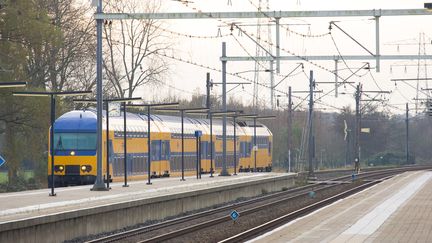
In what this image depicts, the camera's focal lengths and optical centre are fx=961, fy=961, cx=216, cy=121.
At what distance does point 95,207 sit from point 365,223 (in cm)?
697

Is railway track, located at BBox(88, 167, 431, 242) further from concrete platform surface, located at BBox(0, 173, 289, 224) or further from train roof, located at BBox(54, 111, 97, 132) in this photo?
train roof, located at BBox(54, 111, 97, 132)

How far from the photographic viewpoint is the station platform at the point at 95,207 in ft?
66.6

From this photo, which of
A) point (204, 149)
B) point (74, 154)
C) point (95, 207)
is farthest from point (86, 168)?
point (204, 149)

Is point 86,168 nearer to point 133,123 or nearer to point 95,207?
point 133,123

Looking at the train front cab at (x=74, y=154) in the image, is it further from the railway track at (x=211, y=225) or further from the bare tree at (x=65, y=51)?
the bare tree at (x=65, y=51)

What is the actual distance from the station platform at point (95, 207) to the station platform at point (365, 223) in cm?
437

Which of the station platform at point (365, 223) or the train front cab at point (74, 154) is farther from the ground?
the train front cab at point (74, 154)

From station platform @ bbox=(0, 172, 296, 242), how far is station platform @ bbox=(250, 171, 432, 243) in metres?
Answer: 4.37

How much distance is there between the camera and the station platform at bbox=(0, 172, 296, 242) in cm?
2030

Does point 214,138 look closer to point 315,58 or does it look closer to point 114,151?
point 315,58

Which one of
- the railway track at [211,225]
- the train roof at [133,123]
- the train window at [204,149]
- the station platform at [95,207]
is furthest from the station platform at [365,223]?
the train window at [204,149]

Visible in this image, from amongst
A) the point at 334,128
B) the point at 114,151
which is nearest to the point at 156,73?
the point at 114,151

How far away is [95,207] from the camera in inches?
928

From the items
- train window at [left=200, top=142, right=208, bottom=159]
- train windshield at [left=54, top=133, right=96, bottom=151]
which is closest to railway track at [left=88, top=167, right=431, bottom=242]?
train windshield at [left=54, top=133, right=96, bottom=151]
